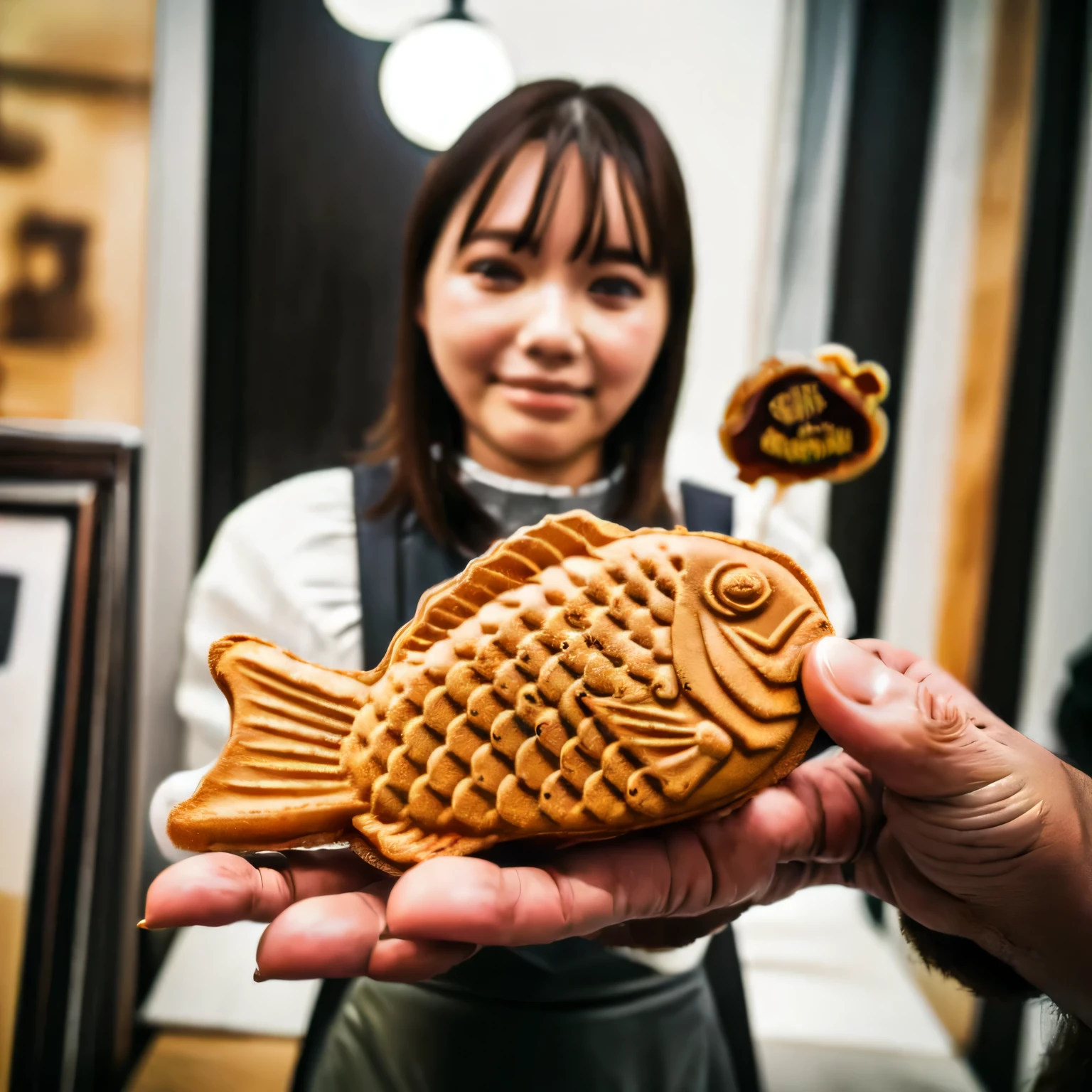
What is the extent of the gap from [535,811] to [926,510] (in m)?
0.83

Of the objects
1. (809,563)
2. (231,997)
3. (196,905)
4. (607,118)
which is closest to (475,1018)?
(231,997)

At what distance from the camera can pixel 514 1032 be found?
0.87 metres

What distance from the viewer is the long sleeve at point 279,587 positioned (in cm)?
93

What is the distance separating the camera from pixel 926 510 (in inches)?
44.9

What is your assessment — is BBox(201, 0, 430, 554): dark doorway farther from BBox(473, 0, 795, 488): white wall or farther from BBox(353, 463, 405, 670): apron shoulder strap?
BBox(473, 0, 795, 488): white wall

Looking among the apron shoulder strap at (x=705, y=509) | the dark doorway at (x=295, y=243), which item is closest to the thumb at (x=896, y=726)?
the apron shoulder strap at (x=705, y=509)

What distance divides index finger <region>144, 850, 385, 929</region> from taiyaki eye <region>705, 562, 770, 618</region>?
370mm

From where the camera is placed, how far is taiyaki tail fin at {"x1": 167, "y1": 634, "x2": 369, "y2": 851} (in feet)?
1.85

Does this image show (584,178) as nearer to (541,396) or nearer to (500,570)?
(541,396)

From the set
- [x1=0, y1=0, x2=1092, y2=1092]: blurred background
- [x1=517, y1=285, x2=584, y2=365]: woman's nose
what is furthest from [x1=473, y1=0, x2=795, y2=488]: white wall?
[x1=517, y1=285, x2=584, y2=365]: woman's nose

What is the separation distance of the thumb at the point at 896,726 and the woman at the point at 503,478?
324 mm

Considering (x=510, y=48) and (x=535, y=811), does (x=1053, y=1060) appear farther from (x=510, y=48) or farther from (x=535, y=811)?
(x=510, y=48)

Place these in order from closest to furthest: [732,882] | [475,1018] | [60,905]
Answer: [732,882] < [475,1018] < [60,905]

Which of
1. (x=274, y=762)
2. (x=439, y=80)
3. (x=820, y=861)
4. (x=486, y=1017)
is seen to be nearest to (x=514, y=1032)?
(x=486, y=1017)
